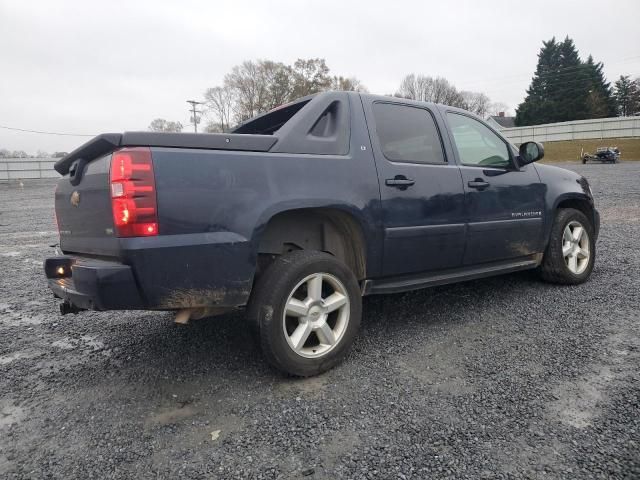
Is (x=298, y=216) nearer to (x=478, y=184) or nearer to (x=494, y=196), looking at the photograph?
(x=478, y=184)

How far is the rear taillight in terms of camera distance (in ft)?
6.89

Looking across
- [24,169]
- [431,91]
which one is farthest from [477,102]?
[24,169]

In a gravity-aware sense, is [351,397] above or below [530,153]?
below

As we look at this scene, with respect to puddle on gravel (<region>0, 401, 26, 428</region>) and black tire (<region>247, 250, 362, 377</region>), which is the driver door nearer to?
black tire (<region>247, 250, 362, 377</region>)

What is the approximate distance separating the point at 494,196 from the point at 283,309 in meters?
2.23

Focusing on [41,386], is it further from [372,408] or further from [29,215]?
[29,215]

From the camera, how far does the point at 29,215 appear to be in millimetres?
12539

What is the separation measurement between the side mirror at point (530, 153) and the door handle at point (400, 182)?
158 centimetres

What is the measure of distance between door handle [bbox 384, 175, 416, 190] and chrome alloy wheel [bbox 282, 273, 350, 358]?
811 millimetres

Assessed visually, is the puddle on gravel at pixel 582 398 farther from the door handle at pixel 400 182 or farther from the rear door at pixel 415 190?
the door handle at pixel 400 182

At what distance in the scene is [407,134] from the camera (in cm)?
329

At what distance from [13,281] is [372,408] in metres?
5.03

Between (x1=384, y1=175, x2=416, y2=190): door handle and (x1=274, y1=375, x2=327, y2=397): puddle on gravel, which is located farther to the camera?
(x1=384, y1=175, x2=416, y2=190): door handle

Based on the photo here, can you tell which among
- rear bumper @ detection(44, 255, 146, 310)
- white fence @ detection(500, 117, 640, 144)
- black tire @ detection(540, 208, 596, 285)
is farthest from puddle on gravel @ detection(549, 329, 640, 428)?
white fence @ detection(500, 117, 640, 144)
